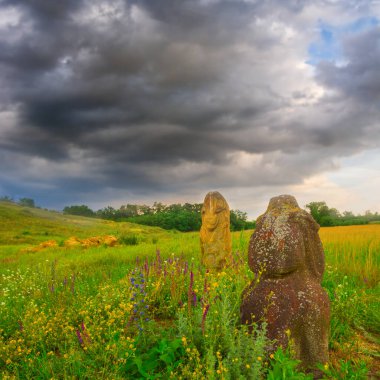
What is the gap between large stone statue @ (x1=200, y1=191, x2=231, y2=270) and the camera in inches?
537

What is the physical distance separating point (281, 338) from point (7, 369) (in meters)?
3.88

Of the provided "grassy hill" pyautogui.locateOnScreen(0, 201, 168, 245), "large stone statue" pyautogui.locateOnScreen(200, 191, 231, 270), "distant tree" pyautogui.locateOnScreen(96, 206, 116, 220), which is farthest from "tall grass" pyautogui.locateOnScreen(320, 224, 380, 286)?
"distant tree" pyautogui.locateOnScreen(96, 206, 116, 220)

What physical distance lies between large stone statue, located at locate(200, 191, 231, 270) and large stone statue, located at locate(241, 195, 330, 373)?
8027 mm

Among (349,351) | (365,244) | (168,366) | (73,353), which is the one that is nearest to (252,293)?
(168,366)

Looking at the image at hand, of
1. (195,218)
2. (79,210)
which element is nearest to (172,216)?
(195,218)

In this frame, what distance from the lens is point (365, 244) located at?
47.3ft

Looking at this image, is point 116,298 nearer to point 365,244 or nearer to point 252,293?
point 252,293

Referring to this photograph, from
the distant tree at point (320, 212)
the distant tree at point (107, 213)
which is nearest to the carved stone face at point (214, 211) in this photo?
the distant tree at point (320, 212)

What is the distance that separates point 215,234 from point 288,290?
8.51 meters

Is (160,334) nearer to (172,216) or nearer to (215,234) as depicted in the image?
(215,234)

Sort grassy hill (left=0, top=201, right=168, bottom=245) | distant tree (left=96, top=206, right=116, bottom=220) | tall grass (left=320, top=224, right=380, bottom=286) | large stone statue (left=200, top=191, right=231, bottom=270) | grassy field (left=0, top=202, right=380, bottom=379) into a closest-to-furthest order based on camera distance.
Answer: grassy field (left=0, top=202, right=380, bottom=379) < tall grass (left=320, top=224, right=380, bottom=286) < large stone statue (left=200, top=191, right=231, bottom=270) < grassy hill (left=0, top=201, right=168, bottom=245) < distant tree (left=96, top=206, right=116, bottom=220)

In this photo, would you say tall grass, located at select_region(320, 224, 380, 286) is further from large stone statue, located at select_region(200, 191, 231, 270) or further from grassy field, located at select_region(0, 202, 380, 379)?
large stone statue, located at select_region(200, 191, 231, 270)

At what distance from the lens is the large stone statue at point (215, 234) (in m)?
13.6

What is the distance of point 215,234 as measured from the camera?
13.8 meters
